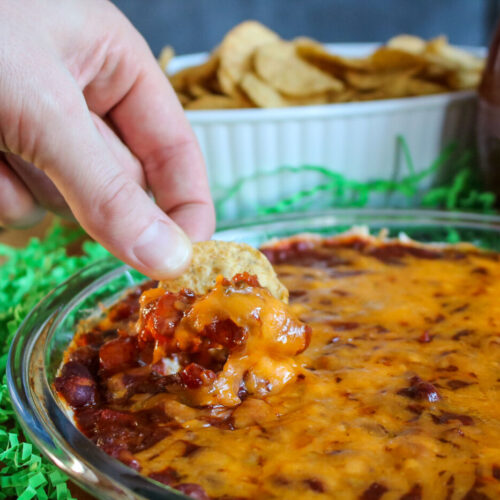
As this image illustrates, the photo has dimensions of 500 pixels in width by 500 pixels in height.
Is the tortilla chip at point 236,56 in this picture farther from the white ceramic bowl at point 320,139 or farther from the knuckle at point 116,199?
the knuckle at point 116,199

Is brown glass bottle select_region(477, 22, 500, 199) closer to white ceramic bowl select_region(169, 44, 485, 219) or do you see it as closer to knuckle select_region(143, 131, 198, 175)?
white ceramic bowl select_region(169, 44, 485, 219)

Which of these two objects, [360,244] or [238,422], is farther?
[360,244]

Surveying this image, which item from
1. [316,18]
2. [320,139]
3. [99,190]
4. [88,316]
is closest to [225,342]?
[99,190]

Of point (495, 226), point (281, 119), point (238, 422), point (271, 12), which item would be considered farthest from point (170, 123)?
point (271, 12)

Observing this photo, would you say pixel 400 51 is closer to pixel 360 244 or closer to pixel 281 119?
pixel 281 119

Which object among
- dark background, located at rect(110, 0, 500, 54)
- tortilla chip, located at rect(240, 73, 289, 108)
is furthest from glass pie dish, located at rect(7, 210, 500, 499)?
dark background, located at rect(110, 0, 500, 54)
